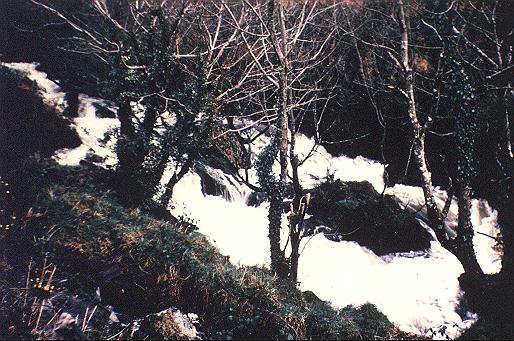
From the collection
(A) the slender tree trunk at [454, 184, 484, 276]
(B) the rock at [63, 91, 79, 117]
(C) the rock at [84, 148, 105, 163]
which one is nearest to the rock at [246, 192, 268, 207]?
(C) the rock at [84, 148, 105, 163]

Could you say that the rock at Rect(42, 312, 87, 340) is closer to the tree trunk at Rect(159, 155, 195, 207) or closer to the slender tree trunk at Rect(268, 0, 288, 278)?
the slender tree trunk at Rect(268, 0, 288, 278)

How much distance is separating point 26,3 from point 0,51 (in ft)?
8.60

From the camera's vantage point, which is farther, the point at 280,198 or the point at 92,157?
the point at 92,157

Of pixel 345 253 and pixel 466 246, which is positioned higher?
pixel 345 253

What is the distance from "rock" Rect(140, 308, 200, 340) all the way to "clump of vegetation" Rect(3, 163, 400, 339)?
41cm

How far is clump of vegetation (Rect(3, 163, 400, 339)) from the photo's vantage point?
21.7ft

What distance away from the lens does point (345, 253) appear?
12.1m

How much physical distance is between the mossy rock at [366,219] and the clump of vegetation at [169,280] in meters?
4.34

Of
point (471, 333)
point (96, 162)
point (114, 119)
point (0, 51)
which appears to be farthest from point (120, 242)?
point (0, 51)

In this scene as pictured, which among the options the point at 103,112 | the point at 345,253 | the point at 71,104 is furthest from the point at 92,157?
the point at 345,253

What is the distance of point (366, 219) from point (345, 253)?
1.63 m

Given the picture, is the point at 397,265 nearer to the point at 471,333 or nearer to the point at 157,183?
the point at 471,333

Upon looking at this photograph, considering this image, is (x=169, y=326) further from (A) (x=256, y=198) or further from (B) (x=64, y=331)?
(A) (x=256, y=198)

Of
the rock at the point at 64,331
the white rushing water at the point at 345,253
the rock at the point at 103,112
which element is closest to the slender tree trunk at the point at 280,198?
the white rushing water at the point at 345,253
